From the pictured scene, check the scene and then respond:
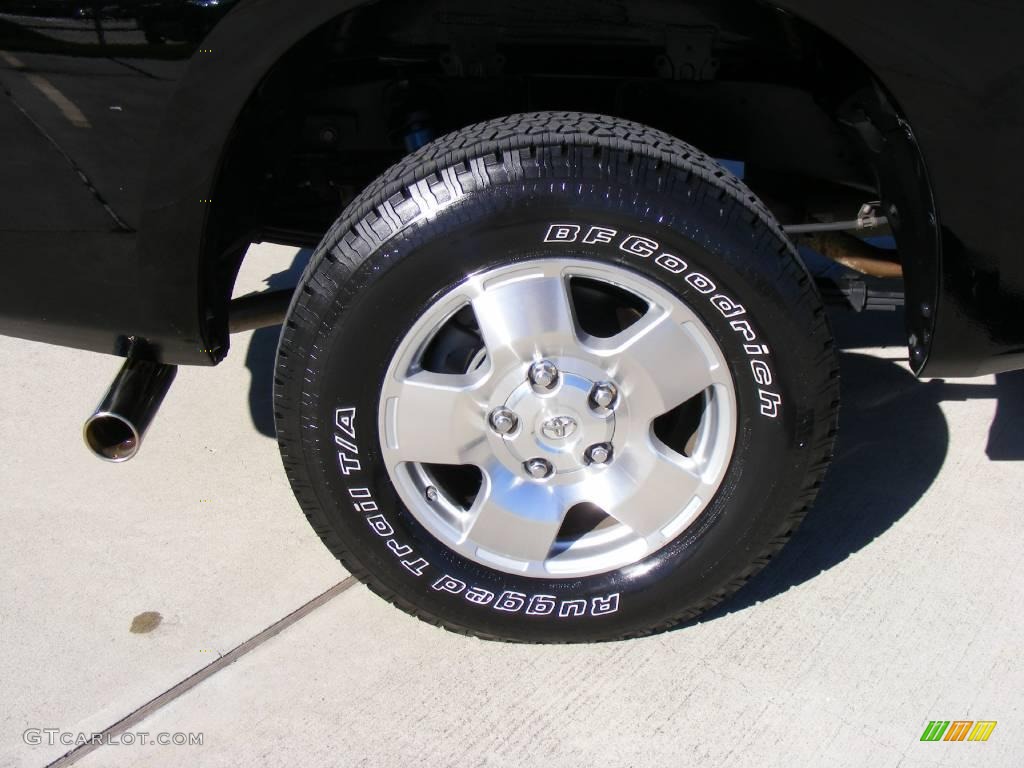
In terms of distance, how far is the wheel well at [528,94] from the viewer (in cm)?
211

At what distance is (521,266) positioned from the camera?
1995 mm

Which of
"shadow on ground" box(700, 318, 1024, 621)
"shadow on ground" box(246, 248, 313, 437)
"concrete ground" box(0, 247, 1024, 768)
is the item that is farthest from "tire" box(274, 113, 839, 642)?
"shadow on ground" box(246, 248, 313, 437)

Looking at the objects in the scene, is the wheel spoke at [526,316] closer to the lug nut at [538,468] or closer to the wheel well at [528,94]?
the lug nut at [538,468]

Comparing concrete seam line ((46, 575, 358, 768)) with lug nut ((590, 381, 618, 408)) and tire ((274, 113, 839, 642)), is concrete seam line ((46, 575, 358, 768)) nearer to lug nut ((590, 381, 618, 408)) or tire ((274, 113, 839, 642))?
tire ((274, 113, 839, 642))

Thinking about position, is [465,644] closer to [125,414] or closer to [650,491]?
[650,491]

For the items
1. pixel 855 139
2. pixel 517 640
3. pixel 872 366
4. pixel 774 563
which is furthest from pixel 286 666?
pixel 872 366

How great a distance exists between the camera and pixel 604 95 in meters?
2.60

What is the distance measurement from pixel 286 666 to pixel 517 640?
0.59 meters

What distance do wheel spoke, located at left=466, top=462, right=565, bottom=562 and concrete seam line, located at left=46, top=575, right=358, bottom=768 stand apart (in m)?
0.58

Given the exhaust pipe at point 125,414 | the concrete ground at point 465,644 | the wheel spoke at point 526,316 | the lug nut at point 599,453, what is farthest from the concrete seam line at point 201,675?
the wheel spoke at point 526,316

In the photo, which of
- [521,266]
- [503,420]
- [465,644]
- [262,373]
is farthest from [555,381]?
[262,373]

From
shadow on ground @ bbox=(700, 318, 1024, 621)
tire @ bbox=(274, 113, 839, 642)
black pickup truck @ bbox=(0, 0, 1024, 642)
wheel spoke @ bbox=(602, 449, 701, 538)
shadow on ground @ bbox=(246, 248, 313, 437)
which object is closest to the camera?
black pickup truck @ bbox=(0, 0, 1024, 642)

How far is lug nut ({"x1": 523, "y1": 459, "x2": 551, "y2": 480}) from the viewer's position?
2.18m

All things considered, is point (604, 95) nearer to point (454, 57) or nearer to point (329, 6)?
point (454, 57)
